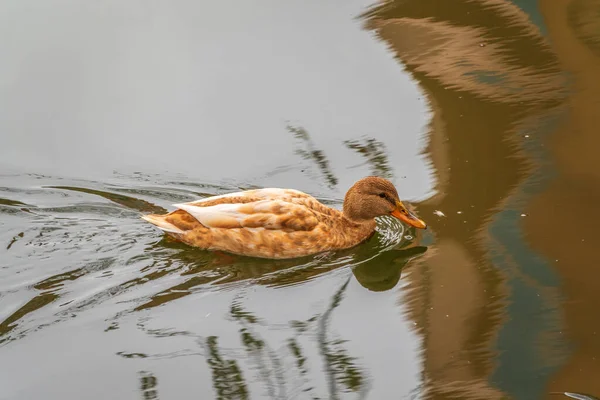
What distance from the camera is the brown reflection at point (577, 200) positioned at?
4754mm

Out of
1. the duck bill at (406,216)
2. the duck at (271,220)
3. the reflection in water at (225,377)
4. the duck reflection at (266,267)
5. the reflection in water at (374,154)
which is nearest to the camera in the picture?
the reflection in water at (225,377)

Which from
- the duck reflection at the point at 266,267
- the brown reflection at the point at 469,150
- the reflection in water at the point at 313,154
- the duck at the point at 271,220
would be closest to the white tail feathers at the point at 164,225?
the duck at the point at 271,220

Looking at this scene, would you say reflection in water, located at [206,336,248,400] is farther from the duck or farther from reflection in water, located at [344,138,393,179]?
reflection in water, located at [344,138,393,179]

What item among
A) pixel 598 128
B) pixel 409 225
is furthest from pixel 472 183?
pixel 598 128

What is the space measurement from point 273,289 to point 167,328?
0.75 metres

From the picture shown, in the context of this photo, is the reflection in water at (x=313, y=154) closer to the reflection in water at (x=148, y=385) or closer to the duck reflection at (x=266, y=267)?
the duck reflection at (x=266, y=267)

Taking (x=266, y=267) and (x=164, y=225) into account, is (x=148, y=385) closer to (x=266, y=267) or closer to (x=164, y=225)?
(x=266, y=267)

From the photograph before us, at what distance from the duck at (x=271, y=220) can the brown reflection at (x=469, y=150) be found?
37cm

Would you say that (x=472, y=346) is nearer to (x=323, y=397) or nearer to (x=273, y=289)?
(x=323, y=397)

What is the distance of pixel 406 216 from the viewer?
626 cm

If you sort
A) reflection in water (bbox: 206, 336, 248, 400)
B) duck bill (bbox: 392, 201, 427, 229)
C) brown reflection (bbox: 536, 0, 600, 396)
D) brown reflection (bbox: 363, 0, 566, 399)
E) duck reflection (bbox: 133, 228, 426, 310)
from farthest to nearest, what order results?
duck bill (bbox: 392, 201, 427, 229) → duck reflection (bbox: 133, 228, 426, 310) → brown reflection (bbox: 363, 0, 566, 399) → brown reflection (bbox: 536, 0, 600, 396) → reflection in water (bbox: 206, 336, 248, 400)

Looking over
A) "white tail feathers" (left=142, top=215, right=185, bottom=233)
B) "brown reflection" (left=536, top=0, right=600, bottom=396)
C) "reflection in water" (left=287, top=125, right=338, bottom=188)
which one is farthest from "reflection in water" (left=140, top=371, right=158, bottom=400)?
"reflection in water" (left=287, top=125, right=338, bottom=188)

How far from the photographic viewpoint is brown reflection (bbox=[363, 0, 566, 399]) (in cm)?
486

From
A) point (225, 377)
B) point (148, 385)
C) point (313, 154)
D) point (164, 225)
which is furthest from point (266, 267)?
point (148, 385)
